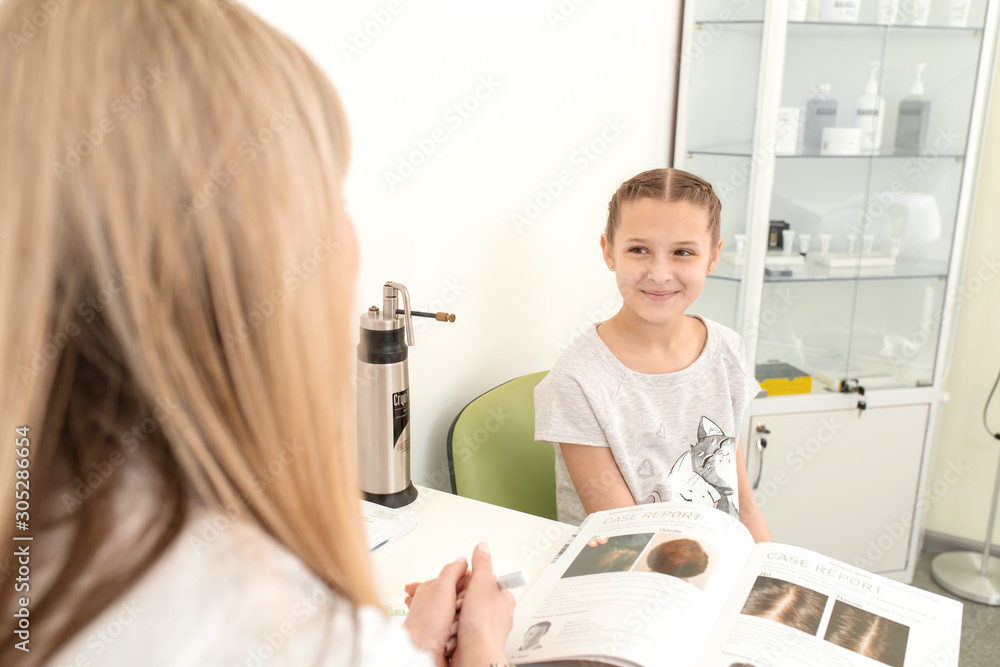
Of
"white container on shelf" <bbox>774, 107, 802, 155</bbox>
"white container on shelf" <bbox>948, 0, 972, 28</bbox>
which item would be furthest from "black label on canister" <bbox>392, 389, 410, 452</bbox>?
"white container on shelf" <bbox>948, 0, 972, 28</bbox>

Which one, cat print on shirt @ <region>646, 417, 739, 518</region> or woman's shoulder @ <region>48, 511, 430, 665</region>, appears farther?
cat print on shirt @ <region>646, 417, 739, 518</region>

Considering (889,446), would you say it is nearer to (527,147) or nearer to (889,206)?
(889,206)

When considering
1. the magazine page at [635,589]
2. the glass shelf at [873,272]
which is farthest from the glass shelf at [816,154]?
the magazine page at [635,589]

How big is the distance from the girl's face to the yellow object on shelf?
86cm

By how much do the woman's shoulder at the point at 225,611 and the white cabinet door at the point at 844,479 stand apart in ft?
6.11

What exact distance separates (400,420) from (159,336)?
0.80 metres

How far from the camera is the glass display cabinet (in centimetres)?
208

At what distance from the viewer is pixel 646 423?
1.44m

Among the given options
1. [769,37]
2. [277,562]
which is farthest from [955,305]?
[277,562]

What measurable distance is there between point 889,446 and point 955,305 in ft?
1.52

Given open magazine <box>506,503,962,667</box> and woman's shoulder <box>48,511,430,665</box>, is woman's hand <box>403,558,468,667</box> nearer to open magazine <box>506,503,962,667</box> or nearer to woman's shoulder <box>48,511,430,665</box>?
open magazine <box>506,503,962,667</box>

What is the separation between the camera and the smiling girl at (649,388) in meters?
1.38

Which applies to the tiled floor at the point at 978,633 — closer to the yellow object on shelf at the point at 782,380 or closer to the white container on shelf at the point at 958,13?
the yellow object on shelf at the point at 782,380

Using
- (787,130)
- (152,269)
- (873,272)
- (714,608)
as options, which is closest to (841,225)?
(873,272)
